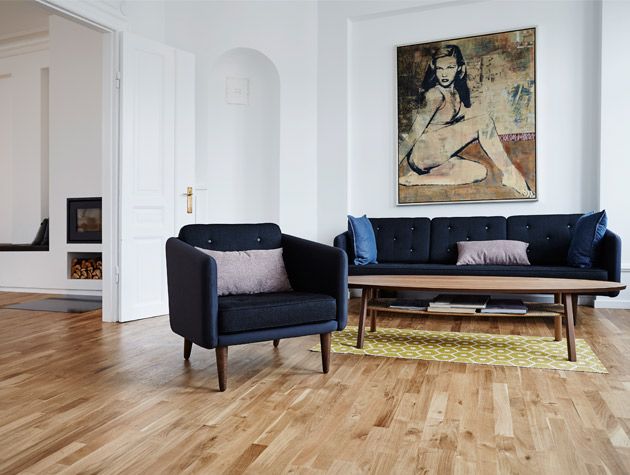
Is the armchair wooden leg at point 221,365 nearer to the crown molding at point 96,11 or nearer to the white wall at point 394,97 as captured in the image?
the crown molding at point 96,11

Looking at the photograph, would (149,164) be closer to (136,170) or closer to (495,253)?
(136,170)

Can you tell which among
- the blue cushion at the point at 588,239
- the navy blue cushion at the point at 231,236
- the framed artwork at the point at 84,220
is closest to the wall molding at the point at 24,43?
the framed artwork at the point at 84,220

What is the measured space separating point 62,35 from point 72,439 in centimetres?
513

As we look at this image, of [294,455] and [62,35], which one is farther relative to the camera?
[62,35]

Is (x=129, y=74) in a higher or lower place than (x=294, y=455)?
higher

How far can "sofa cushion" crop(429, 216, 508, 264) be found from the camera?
4.70 meters

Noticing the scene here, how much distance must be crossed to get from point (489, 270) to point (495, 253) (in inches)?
13.0

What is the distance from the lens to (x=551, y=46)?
4.77 meters

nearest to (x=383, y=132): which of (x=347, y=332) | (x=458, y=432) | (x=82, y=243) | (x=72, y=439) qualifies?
(x=347, y=332)

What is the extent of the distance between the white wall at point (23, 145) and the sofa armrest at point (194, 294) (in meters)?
4.79

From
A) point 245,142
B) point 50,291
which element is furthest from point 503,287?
point 50,291

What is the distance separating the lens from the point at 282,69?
532 centimetres

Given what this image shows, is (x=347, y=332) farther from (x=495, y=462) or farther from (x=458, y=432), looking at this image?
(x=495, y=462)

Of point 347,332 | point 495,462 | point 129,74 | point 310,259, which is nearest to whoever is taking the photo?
point 495,462
